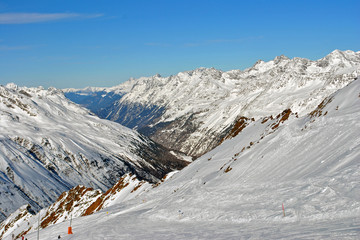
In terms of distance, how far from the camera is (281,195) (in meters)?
30.5

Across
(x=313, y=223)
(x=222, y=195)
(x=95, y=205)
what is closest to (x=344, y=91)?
(x=222, y=195)

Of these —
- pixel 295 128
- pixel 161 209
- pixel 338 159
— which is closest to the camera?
pixel 338 159

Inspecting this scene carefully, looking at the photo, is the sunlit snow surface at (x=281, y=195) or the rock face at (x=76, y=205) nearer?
the sunlit snow surface at (x=281, y=195)

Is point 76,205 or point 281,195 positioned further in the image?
point 76,205

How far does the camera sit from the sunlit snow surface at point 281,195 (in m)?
23.9

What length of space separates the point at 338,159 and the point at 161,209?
67.0 ft

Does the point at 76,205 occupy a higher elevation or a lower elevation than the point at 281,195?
higher

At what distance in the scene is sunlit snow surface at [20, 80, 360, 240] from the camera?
78.3ft

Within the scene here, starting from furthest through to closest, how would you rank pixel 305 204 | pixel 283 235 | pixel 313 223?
pixel 305 204 < pixel 313 223 < pixel 283 235

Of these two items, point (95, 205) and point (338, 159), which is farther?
point (95, 205)

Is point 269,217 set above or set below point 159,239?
below

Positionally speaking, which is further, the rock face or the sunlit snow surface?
the rock face

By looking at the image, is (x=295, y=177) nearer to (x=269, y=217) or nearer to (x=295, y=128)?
(x=269, y=217)

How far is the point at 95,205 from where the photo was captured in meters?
90.7
